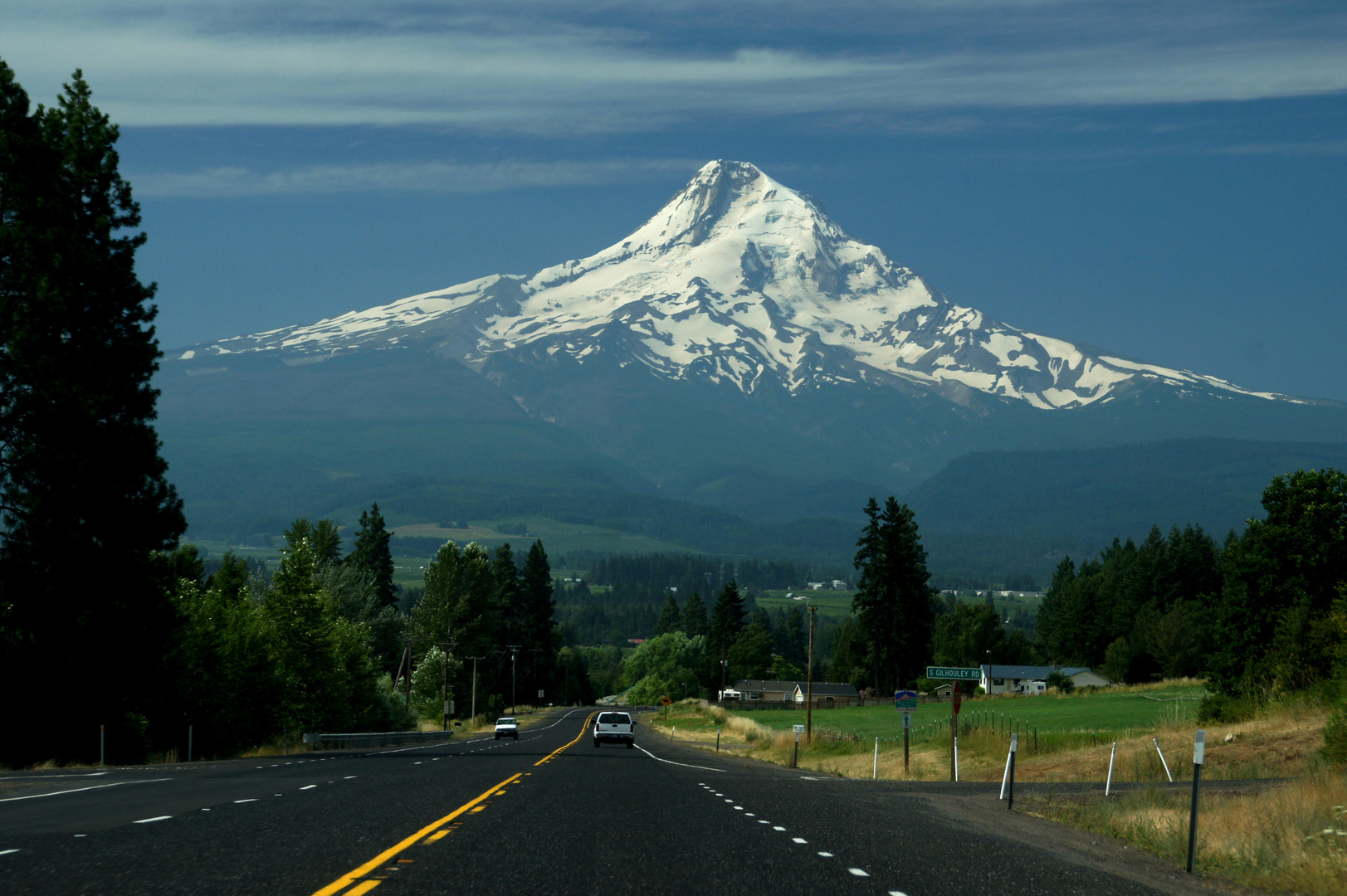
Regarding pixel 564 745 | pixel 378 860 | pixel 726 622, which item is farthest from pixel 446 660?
pixel 378 860

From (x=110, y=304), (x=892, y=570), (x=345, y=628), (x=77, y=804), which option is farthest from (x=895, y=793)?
(x=892, y=570)

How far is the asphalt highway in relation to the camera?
12328mm

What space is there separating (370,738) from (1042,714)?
40.1m

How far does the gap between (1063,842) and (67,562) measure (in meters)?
30.7

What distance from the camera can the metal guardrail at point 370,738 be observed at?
55.5 m

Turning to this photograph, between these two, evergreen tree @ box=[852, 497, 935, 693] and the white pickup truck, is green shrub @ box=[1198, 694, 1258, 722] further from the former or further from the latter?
evergreen tree @ box=[852, 497, 935, 693]

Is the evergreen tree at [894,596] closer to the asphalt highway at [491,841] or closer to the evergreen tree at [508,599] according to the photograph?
the evergreen tree at [508,599]

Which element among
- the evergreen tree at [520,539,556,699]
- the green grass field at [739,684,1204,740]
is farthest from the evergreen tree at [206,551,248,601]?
the evergreen tree at [520,539,556,699]

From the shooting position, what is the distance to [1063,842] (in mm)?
18156

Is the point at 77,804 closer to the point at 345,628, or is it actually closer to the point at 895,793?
the point at 895,793

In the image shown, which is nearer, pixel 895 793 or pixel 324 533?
pixel 895 793

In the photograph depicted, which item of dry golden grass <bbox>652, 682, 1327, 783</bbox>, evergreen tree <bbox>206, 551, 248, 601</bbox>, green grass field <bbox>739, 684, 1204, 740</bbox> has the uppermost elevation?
evergreen tree <bbox>206, 551, 248, 601</bbox>

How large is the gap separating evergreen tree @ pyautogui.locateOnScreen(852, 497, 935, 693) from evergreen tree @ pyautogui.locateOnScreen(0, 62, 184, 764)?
79519 millimetres

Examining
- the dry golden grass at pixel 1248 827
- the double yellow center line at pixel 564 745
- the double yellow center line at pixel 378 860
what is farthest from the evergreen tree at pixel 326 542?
the dry golden grass at pixel 1248 827
